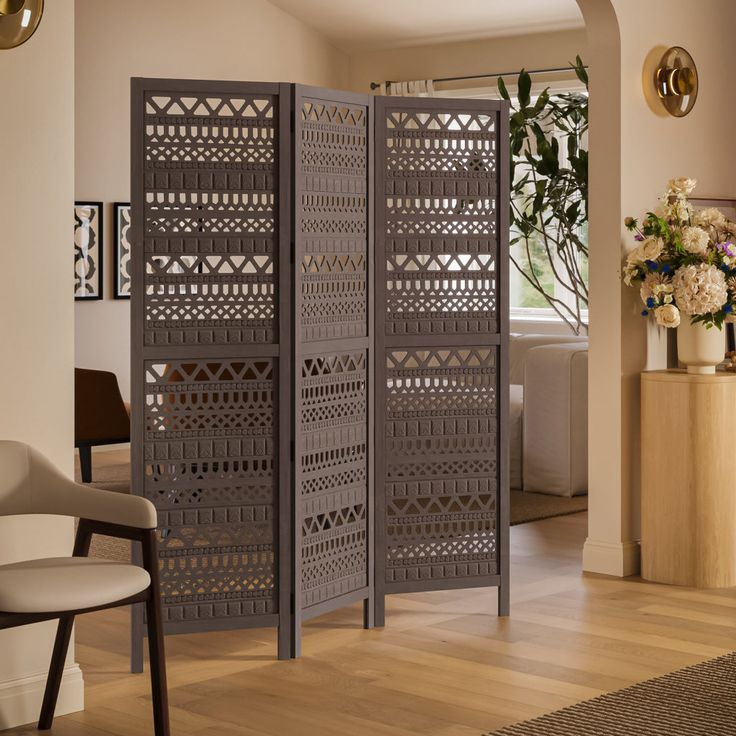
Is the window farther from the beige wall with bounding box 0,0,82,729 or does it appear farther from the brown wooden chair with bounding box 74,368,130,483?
the beige wall with bounding box 0,0,82,729

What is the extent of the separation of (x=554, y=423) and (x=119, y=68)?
4.04m

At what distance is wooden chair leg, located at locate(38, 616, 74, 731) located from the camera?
3.35 metres

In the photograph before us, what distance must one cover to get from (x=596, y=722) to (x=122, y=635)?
66.0 inches

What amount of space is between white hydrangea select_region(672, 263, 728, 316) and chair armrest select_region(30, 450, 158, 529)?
253cm

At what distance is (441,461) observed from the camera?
4.44m

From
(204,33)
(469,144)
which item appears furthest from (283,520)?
(204,33)

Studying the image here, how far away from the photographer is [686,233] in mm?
4969

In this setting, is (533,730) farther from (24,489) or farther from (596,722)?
(24,489)

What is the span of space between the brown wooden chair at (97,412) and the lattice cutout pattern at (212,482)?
3.29 metres

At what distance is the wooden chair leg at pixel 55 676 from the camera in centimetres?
335

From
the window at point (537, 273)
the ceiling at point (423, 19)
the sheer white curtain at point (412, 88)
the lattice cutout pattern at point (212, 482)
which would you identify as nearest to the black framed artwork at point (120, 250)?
the ceiling at point (423, 19)

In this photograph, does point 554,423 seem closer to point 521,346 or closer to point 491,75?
point 521,346

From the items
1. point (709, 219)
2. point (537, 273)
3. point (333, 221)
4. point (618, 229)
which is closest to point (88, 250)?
point (537, 273)

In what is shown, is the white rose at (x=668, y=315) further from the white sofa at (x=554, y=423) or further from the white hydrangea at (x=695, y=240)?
the white sofa at (x=554, y=423)
